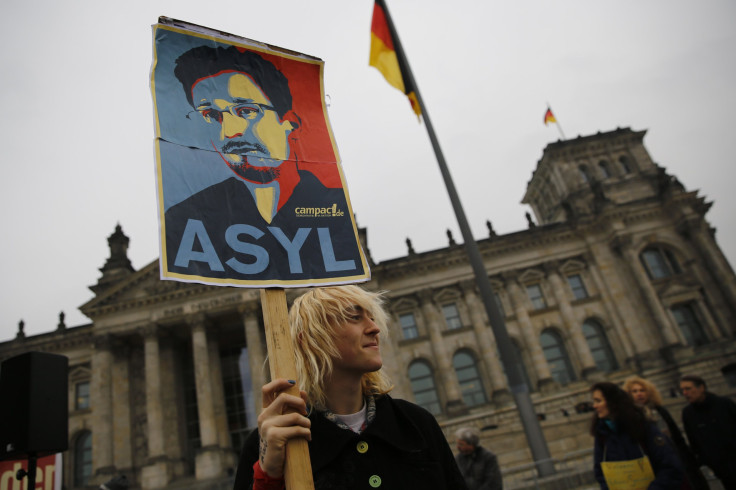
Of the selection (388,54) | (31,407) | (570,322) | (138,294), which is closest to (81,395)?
(138,294)

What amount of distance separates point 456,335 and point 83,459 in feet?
94.1

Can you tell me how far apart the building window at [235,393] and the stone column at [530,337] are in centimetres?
2047

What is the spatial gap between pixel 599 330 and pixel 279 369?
37408 millimetres

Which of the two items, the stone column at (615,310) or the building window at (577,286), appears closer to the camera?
the stone column at (615,310)

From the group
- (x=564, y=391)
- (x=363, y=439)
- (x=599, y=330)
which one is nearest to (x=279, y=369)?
(x=363, y=439)

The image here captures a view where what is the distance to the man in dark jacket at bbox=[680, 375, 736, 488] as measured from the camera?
560cm

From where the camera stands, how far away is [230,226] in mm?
2721

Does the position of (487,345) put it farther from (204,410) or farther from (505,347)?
(505,347)

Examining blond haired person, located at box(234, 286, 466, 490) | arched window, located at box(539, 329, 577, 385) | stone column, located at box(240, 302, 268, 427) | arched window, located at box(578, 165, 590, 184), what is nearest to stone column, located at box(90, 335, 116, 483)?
stone column, located at box(240, 302, 268, 427)

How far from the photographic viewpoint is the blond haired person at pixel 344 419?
202cm

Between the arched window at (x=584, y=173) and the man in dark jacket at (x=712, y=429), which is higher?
the arched window at (x=584, y=173)

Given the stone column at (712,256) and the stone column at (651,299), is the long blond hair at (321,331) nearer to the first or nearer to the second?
the stone column at (651,299)

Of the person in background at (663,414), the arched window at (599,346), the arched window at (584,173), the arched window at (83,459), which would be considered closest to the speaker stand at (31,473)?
the person in background at (663,414)

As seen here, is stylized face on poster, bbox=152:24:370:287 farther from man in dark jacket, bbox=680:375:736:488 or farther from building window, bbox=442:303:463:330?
building window, bbox=442:303:463:330
